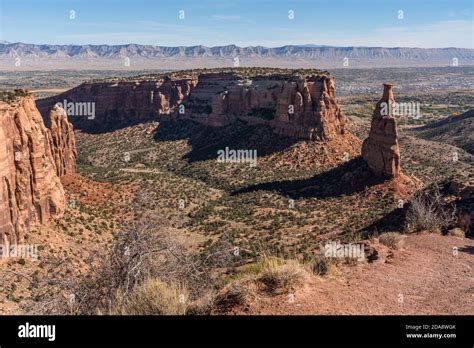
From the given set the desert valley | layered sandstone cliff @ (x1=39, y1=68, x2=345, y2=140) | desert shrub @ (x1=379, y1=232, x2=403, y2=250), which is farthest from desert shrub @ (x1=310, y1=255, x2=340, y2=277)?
layered sandstone cliff @ (x1=39, y1=68, x2=345, y2=140)

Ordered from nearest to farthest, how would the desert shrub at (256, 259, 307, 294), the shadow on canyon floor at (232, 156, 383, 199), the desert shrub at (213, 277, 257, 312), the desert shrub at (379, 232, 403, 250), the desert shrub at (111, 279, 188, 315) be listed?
1. the desert shrub at (111, 279, 188, 315)
2. the desert shrub at (213, 277, 257, 312)
3. the desert shrub at (256, 259, 307, 294)
4. the desert shrub at (379, 232, 403, 250)
5. the shadow on canyon floor at (232, 156, 383, 199)

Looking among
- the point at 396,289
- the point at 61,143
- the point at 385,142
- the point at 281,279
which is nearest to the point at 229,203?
the point at 385,142

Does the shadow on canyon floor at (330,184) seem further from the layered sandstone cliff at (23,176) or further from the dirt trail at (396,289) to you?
the dirt trail at (396,289)

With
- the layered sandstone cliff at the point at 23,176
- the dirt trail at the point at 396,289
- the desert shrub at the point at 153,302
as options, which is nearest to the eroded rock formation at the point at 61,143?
the layered sandstone cliff at the point at 23,176

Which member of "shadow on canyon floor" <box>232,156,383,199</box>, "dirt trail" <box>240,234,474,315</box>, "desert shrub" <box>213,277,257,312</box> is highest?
"desert shrub" <box>213,277,257,312</box>

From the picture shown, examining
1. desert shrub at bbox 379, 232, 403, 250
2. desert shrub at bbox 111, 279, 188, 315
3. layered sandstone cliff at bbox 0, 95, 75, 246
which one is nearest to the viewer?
desert shrub at bbox 111, 279, 188, 315

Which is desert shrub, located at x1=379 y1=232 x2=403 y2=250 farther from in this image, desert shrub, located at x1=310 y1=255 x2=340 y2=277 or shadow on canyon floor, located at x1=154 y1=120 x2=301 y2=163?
shadow on canyon floor, located at x1=154 y1=120 x2=301 y2=163

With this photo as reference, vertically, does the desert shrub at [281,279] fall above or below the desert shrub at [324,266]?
above
